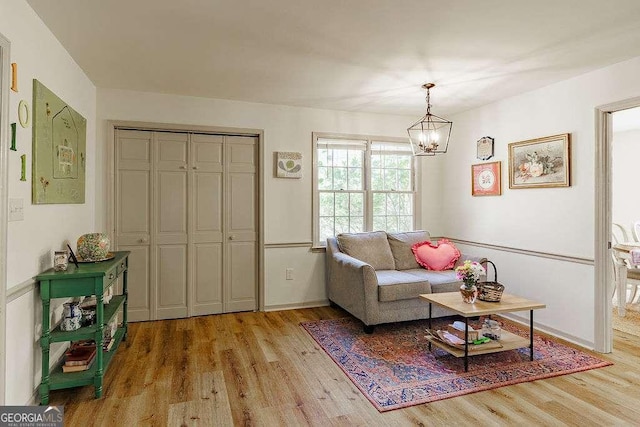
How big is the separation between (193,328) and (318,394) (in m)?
1.76

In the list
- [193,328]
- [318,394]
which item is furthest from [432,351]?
[193,328]

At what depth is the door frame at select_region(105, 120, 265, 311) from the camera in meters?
3.71

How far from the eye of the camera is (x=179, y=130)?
3.95 m

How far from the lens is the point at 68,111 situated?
2830 millimetres

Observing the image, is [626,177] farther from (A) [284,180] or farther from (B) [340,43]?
(B) [340,43]

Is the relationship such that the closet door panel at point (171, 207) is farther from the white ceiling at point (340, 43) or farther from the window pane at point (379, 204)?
the window pane at point (379, 204)

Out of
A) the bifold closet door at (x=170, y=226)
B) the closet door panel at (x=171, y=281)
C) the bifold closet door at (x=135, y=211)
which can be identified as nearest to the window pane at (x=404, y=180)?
the bifold closet door at (x=170, y=226)

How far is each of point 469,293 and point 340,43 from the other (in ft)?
7.04

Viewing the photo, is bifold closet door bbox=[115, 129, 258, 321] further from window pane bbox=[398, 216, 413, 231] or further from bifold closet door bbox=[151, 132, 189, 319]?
window pane bbox=[398, 216, 413, 231]

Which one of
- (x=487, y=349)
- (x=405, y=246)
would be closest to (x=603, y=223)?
(x=487, y=349)

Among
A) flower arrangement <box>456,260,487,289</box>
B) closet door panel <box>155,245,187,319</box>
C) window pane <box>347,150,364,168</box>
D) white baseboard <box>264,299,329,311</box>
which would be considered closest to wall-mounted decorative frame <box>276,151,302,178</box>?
window pane <box>347,150,364,168</box>

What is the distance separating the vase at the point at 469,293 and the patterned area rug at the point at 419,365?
→ 1.54ft

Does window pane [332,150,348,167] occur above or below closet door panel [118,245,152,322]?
above

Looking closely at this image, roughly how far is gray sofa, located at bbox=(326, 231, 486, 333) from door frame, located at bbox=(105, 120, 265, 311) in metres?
0.79
